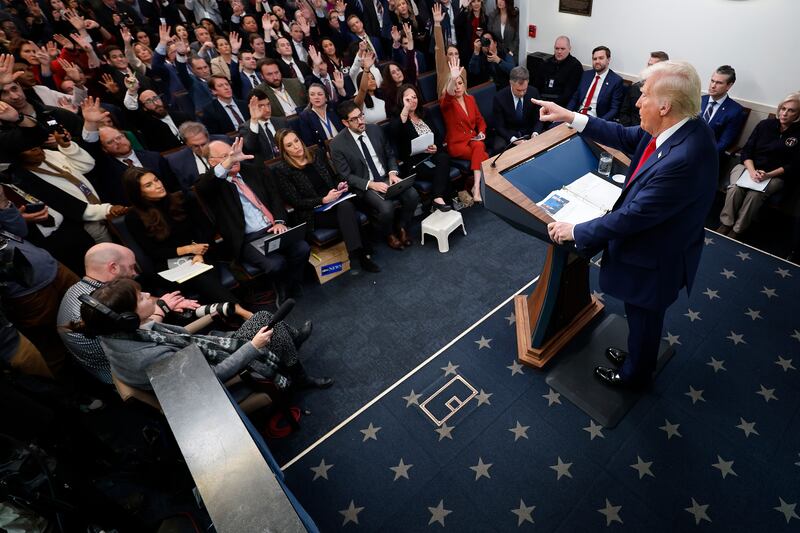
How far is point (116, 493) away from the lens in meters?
2.68

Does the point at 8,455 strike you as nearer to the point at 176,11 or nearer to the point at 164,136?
the point at 164,136

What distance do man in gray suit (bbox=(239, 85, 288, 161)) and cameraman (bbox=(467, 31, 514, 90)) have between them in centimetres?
Answer: 351

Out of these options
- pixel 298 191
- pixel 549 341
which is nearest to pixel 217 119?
pixel 298 191

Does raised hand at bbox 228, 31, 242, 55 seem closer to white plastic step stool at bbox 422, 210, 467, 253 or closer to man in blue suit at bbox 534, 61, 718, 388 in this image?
white plastic step stool at bbox 422, 210, 467, 253

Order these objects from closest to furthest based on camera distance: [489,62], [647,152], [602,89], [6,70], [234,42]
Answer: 1. [647,152]
2. [6,70]
3. [602,89]
4. [234,42]
5. [489,62]

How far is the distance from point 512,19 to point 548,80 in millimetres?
1543

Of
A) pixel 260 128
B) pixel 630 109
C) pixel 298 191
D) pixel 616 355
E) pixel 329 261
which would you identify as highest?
pixel 260 128

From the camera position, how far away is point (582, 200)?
8.15 feet

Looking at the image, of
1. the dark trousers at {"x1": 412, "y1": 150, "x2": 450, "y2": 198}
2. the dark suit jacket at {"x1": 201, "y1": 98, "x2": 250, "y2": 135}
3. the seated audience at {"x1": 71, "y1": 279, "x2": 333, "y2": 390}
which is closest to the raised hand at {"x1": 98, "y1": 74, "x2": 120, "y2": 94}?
the dark suit jacket at {"x1": 201, "y1": 98, "x2": 250, "y2": 135}

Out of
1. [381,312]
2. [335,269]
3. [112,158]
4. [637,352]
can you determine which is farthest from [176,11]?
[637,352]

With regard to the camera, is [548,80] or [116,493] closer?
[116,493]

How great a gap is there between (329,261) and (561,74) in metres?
4.45

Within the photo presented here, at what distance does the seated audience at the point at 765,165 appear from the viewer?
376cm

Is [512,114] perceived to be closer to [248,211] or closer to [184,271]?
[248,211]
